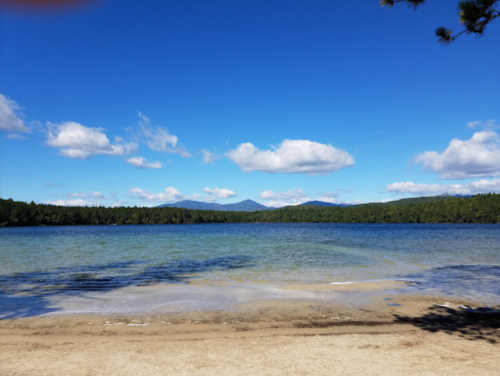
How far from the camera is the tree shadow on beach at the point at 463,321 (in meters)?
9.01

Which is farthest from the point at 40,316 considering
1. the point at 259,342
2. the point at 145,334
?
the point at 259,342

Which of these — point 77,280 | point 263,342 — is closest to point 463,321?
point 263,342

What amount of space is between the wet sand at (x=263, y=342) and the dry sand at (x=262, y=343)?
22mm

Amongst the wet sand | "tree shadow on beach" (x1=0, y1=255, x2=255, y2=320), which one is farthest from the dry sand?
"tree shadow on beach" (x1=0, y1=255, x2=255, y2=320)

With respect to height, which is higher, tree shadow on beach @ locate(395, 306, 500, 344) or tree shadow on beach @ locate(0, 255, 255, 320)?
tree shadow on beach @ locate(395, 306, 500, 344)

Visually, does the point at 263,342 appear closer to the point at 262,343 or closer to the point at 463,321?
the point at 262,343

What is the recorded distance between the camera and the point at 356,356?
24.4ft

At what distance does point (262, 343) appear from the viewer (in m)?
8.40

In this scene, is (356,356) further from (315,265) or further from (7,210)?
(7,210)

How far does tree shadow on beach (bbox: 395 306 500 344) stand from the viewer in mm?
9008

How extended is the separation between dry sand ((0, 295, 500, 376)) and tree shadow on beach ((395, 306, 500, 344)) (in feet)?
0.09

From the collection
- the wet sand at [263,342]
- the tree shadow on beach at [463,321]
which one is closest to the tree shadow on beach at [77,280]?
the wet sand at [263,342]

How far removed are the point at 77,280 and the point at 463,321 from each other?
19.0m

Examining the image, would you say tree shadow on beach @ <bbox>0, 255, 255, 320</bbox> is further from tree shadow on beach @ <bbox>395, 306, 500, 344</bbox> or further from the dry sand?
tree shadow on beach @ <bbox>395, 306, 500, 344</bbox>
